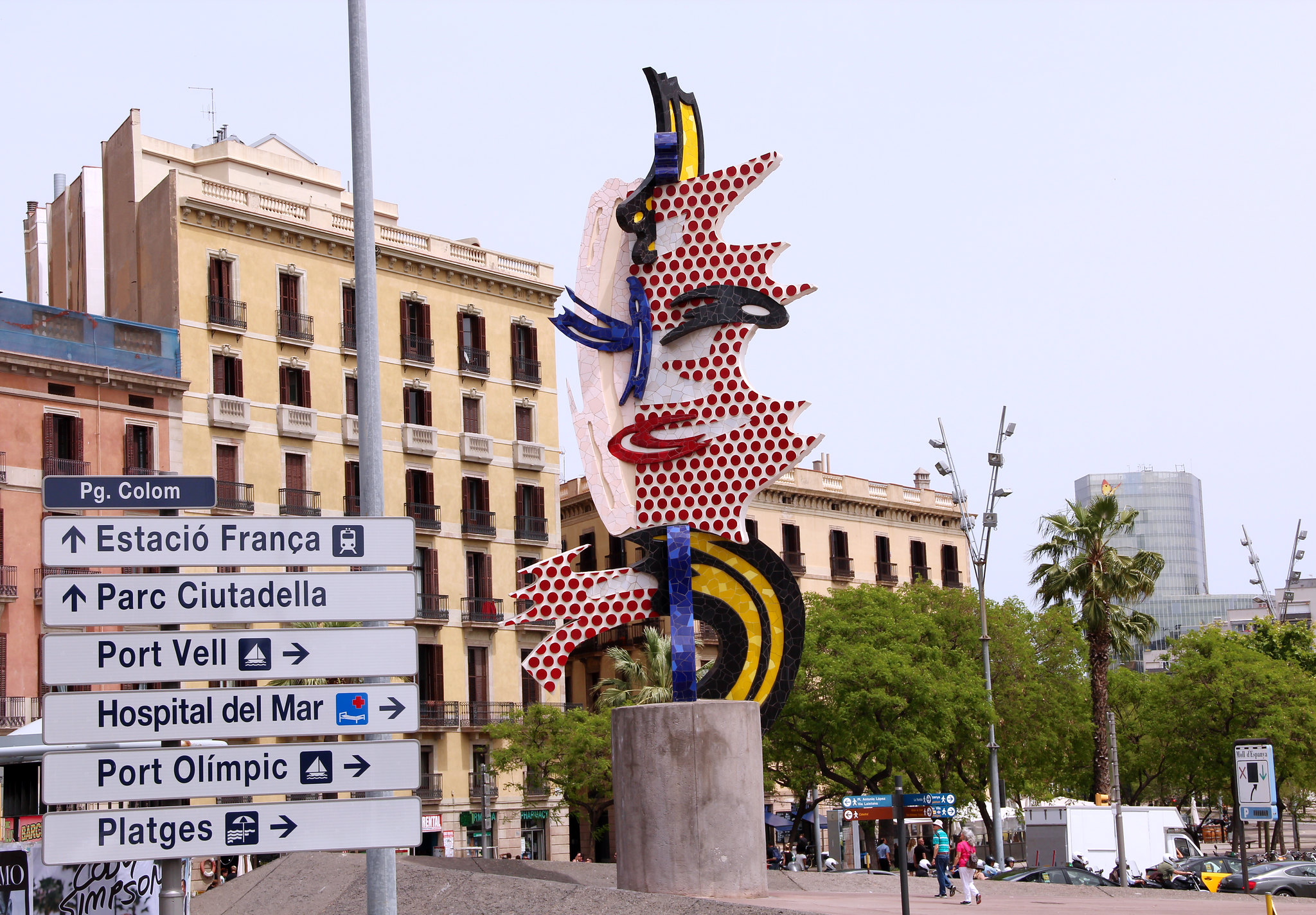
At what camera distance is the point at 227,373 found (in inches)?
2007

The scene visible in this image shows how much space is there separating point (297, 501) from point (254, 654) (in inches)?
1645

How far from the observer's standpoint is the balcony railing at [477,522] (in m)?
55.7

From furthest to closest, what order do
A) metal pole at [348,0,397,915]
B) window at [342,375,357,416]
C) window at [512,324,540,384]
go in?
1. window at [512,324,540,384]
2. window at [342,375,357,416]
3. metal pole at [348,0,397,915]

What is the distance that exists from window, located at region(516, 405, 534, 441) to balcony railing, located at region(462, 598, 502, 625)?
6289 mm

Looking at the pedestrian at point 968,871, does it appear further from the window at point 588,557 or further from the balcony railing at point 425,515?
the window at point 588,557

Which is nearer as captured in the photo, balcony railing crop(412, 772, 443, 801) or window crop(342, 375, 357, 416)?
balcony railing crop(412, 772, 443, 801)

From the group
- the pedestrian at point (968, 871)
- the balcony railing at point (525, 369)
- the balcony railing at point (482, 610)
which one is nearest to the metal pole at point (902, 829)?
the pedestrian at point (968, 871)

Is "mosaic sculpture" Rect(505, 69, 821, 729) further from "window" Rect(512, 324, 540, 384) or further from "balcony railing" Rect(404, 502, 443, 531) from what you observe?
"window" Rect(512, 324, 540, 384)

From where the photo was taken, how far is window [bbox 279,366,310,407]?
52.1m

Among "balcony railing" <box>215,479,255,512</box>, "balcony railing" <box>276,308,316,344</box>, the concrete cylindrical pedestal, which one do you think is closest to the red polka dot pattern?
the concrete cylindrical pedestal

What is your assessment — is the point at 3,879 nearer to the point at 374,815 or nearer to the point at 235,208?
the point at 374,815

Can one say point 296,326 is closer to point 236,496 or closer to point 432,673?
point 236,496

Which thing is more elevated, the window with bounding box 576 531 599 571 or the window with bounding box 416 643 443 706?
the window with bounding box 576 531 599 571

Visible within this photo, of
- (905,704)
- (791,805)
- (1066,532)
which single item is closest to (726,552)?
(905,704)
